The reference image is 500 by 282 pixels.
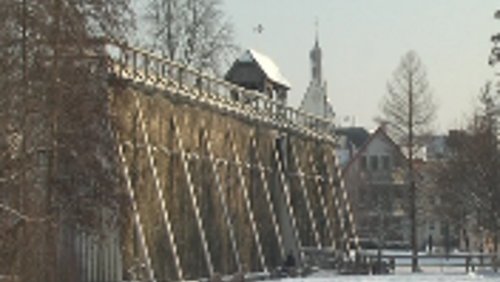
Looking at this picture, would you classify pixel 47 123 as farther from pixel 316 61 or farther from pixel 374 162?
pixel 316 61

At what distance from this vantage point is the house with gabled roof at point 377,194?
320ft

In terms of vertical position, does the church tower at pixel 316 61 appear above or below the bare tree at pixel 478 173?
above

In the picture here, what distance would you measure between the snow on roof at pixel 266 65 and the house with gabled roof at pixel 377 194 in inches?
1213

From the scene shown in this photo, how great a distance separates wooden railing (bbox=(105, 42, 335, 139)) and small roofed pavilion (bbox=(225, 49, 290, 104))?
2.39 meters

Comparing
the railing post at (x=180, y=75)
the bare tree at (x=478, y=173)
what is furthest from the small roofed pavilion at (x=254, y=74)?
the railing post at (x=180, y=75)

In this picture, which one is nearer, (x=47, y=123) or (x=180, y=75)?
(x=47, y=123)

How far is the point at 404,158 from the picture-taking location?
6556 centimetres

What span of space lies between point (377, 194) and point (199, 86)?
212 feet

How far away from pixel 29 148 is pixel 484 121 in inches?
1595

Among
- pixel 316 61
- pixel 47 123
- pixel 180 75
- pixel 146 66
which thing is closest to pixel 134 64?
pixel 146 66

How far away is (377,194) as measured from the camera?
103688 millimetres

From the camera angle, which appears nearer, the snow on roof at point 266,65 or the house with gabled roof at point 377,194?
the snow on roof at point 266,65

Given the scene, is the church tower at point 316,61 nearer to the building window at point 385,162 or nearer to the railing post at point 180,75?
the building window at point 385,162

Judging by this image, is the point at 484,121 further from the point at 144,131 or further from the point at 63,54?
the point at 63,54
